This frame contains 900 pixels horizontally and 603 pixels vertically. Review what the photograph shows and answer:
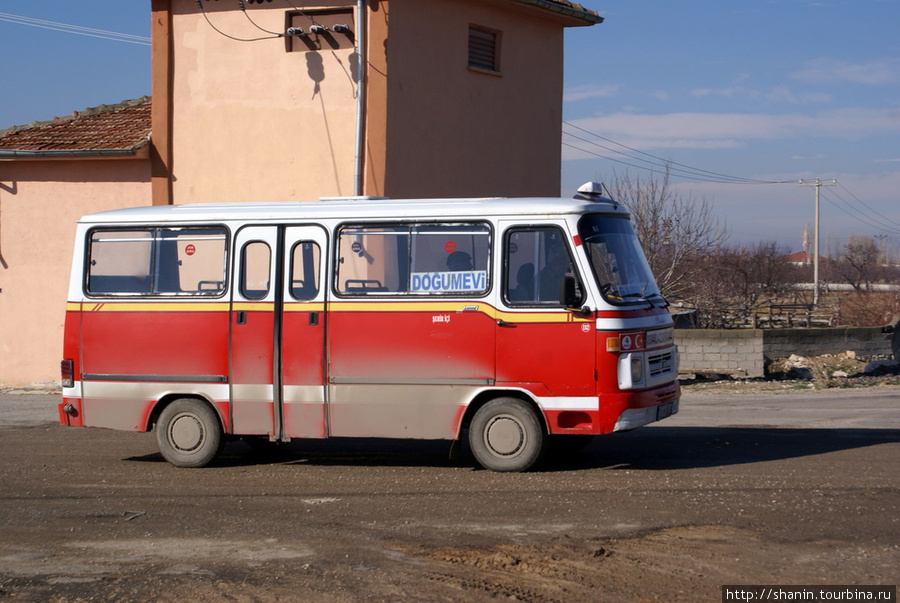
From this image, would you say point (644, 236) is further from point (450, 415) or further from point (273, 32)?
point (450, 415)

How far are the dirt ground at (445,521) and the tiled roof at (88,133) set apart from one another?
8458 mm

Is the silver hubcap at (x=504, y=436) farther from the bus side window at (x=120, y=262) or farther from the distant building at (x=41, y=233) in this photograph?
the distant building at (x=41, y=233)

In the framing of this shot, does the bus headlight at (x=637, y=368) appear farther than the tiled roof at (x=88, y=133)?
No

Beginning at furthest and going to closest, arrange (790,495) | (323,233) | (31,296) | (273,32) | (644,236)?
(644,236) → (31,296) → (273,32) → (323,233) → (790,495)

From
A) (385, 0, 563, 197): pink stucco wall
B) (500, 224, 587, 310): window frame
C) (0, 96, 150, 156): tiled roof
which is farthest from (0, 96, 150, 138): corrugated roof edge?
(500, 224, 587, 310): window frame

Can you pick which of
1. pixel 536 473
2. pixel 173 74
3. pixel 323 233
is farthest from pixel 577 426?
pixel 173 74

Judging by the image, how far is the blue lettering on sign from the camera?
376 inches

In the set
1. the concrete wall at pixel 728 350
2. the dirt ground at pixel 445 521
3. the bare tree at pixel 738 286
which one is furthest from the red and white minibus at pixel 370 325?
the bare tree at pixel 738 286

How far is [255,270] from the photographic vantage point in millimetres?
10125

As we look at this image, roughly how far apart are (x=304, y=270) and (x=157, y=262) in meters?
1.68

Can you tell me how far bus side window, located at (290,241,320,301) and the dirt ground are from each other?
184cm

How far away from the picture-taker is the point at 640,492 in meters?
8.47

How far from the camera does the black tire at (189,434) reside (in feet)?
33.8

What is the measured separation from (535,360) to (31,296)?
42.9 ft
